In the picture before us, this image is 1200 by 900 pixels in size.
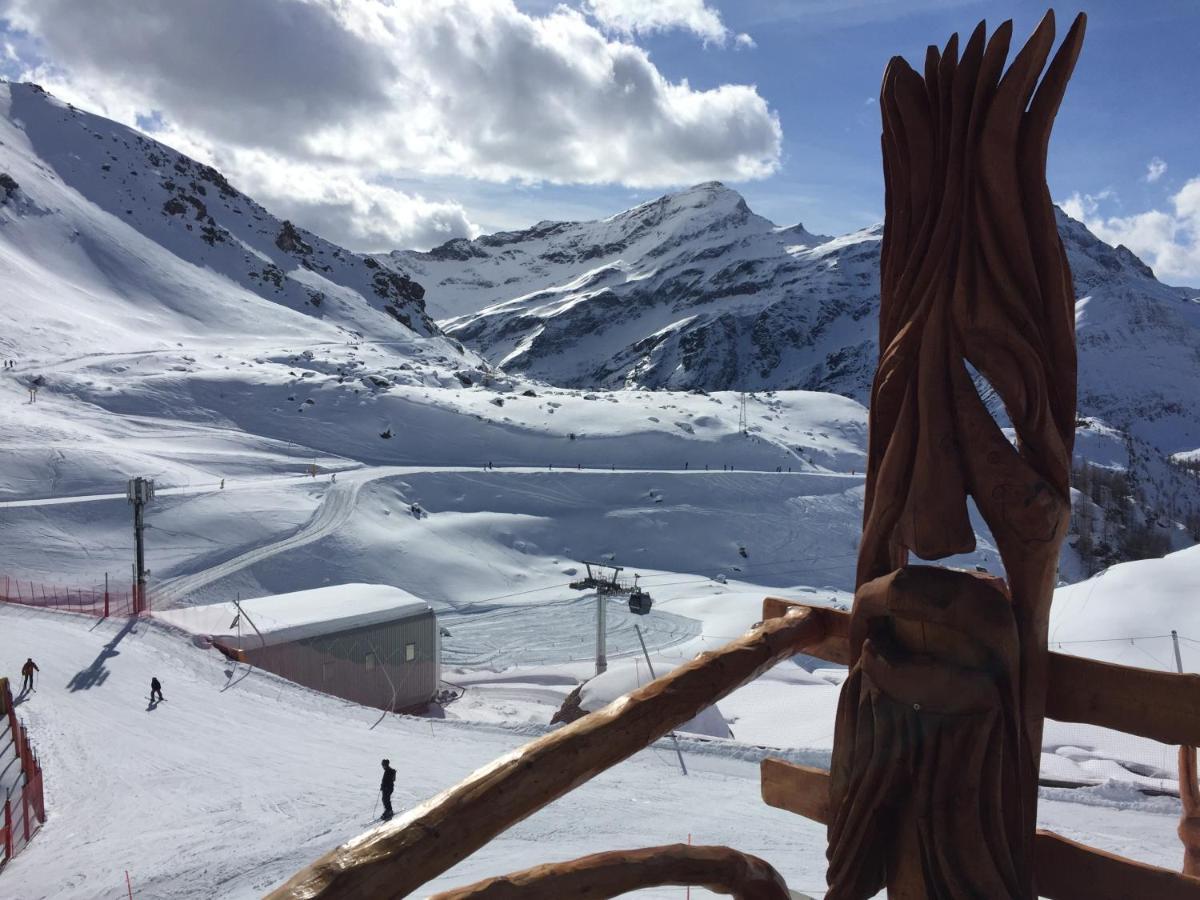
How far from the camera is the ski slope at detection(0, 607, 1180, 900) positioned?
1181 centimetres

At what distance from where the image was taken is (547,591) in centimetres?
3825

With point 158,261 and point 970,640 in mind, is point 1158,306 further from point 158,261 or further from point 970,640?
point 970,640

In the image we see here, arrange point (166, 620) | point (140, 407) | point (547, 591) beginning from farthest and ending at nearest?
point (140, 407), point (547, 591), point (166, 620)

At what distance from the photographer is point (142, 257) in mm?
104750

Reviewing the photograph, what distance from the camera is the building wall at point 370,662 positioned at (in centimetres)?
2233

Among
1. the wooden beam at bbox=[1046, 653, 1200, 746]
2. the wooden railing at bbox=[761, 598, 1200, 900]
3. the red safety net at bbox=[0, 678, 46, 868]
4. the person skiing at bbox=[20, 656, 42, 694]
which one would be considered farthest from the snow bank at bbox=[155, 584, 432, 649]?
the wooden beam at bbox=[1046, 653, 1200, 746]

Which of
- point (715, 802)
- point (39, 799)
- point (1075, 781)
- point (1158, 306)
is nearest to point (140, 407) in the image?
point (39, 799)

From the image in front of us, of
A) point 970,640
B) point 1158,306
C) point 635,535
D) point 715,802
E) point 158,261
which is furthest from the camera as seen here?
point 1158,306

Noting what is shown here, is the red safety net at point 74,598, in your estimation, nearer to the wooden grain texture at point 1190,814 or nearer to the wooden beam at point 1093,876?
the wooden grain texture at point 1190,814

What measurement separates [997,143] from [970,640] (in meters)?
2.13

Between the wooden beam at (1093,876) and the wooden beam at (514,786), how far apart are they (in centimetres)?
145

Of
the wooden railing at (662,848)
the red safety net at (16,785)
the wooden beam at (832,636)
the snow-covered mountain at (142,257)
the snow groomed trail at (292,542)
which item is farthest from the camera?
the snow-covered mountain at (142,257)

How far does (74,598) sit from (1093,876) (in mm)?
32288

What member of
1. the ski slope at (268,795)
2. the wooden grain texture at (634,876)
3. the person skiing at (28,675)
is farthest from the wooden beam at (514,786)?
the person skiing at (28,675)
